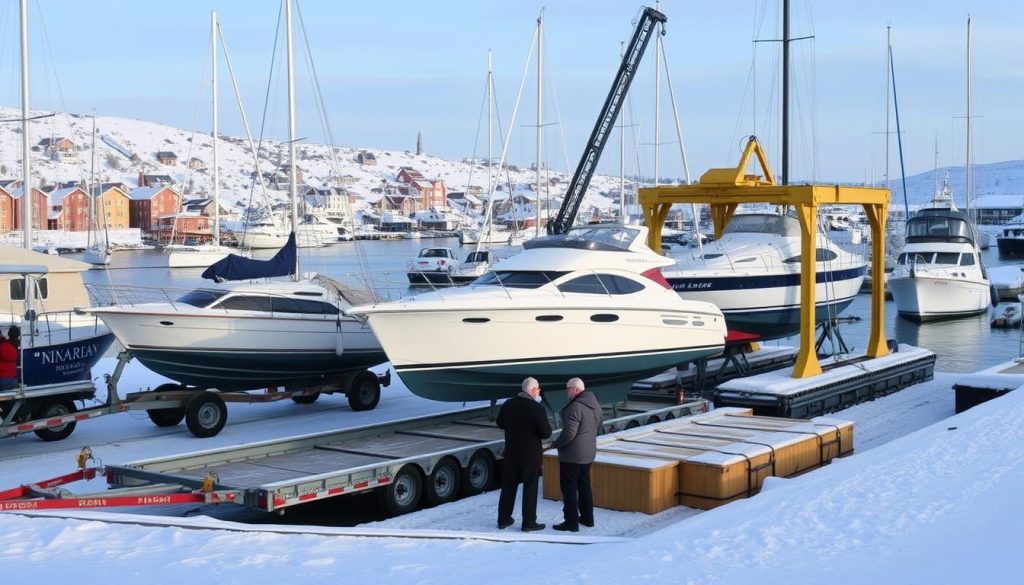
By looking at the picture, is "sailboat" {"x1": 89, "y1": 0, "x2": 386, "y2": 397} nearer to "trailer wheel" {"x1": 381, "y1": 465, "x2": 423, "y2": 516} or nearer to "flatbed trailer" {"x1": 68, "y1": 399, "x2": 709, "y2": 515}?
"flatbed trailer" {"x1": 68, "y1": 399, "x2": 709, "y2": 515}

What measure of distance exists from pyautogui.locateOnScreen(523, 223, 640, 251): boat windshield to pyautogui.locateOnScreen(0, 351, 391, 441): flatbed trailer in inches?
164

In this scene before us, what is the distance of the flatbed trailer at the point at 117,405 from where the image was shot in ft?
44.5

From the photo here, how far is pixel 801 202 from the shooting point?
17.4 m

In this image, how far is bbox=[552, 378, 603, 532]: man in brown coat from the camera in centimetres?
995

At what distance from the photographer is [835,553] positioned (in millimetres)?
8008

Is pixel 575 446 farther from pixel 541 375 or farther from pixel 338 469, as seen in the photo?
pixel 541 375

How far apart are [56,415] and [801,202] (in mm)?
11201

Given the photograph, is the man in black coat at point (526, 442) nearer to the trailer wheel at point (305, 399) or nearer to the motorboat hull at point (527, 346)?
the motorboat hull at point (527, 346)

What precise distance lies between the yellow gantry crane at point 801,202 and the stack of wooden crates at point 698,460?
4.15 m

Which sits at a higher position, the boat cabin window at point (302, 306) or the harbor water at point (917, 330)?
the boat cabin window at point (302, 306)

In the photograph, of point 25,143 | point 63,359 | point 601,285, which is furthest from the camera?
point 25,143

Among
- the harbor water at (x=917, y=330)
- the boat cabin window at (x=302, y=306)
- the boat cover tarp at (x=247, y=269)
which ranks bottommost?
the harbor water at (x=917, y=330)

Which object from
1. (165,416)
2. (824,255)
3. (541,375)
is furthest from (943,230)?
(165,416)

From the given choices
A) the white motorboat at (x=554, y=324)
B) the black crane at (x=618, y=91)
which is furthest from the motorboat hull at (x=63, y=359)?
the black crane at (x=618, y=91)
